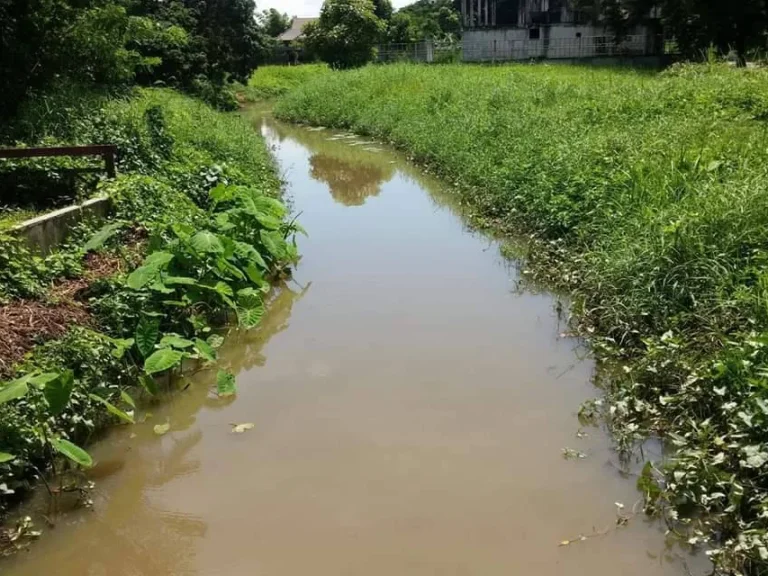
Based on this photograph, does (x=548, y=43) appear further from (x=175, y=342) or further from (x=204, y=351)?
(x=175, y=342)

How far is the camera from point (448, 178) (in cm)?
1184

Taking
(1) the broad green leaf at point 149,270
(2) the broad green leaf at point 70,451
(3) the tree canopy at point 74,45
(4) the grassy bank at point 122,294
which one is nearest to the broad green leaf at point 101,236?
(4) the grassy bank at point 122,294

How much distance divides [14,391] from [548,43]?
35719 millimetres

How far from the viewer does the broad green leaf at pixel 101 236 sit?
19.6 ft

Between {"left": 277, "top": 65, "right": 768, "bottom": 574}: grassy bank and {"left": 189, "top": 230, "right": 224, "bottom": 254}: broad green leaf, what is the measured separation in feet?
10.7

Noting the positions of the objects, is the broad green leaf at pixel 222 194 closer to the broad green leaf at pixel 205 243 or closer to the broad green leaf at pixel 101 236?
the broad green leaf at pixel 101 236

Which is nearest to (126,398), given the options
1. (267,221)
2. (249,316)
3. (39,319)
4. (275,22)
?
(39,319)

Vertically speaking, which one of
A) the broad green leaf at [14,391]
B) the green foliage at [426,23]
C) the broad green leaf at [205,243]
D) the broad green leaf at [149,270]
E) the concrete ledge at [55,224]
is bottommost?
the broad green leaf at [14,391]

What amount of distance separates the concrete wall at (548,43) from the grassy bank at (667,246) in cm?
2080

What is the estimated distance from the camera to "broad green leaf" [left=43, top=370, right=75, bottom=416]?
147 inches

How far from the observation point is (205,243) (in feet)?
18.8

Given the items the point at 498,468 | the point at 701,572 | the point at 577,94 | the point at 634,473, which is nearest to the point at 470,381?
the point at 498,468

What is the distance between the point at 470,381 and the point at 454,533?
64.9 inches

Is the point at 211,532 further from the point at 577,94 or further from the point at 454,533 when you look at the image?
the point at 577,94
